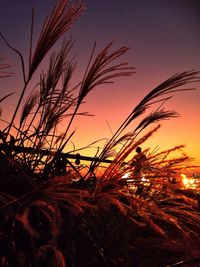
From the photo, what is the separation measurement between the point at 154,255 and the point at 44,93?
1145mm

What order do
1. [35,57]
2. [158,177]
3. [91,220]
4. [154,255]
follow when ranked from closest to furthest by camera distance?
[158,177], [35,57], [91,220], [154,255]

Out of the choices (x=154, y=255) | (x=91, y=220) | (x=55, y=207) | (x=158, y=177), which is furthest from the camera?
(x=154, y=255)

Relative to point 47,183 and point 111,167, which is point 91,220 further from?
point 47,183

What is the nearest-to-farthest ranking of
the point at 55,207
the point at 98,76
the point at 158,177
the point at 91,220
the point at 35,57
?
1. the point at 55,207
2. the point at 158,177
3. the point at 35,57
4. the point at 98,76
5. the point at 91,220

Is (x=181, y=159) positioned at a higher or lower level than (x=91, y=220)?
higher

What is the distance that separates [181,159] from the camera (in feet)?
4.21

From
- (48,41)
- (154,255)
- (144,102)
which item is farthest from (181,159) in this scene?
(154,255)

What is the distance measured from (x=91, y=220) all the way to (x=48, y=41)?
84 centimetres

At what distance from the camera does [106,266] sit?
125cm

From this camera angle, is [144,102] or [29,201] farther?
[144,102]

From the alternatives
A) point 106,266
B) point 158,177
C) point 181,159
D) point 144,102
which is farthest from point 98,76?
point 106,266

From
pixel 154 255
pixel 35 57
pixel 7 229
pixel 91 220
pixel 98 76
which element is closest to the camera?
pixel 7 229

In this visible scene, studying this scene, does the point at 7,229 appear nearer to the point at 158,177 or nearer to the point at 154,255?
the point at 158,177

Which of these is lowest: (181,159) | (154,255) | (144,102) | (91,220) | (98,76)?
(154,255)
